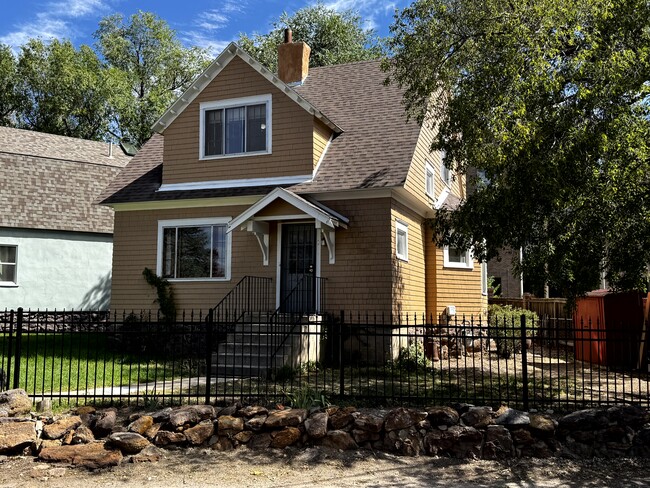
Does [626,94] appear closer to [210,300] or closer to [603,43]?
[603,43]

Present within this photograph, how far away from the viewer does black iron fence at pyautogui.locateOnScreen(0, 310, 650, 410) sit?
9172mm

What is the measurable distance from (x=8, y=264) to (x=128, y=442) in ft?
57.1

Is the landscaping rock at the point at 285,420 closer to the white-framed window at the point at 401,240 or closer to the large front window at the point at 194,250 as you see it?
the white-framed window at the point at 401,240

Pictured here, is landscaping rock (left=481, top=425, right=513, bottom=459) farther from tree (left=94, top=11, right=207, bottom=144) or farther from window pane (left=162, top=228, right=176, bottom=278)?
tree (left=94, top=11, right=207, bottom=144)

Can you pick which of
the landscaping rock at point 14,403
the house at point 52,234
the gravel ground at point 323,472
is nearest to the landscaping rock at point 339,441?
the gravel ground at point 323,472

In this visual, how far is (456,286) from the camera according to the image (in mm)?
18531

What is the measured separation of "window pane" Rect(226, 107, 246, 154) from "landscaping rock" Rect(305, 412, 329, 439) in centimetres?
991

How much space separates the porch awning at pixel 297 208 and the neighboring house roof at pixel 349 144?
82cm

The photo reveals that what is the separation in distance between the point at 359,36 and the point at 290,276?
2856 centimetres

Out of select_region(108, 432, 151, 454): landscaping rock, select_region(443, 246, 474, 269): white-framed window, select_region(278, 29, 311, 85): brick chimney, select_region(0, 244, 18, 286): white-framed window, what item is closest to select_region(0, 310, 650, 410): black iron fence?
select_region(108, 432, 151, 454): landscaping rock

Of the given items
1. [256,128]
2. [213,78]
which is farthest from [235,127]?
[213,78]

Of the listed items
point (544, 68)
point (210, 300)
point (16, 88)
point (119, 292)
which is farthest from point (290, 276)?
point (16, 88)

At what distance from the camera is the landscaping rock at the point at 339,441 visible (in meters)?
7.93

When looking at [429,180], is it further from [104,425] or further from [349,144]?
[104,425]
